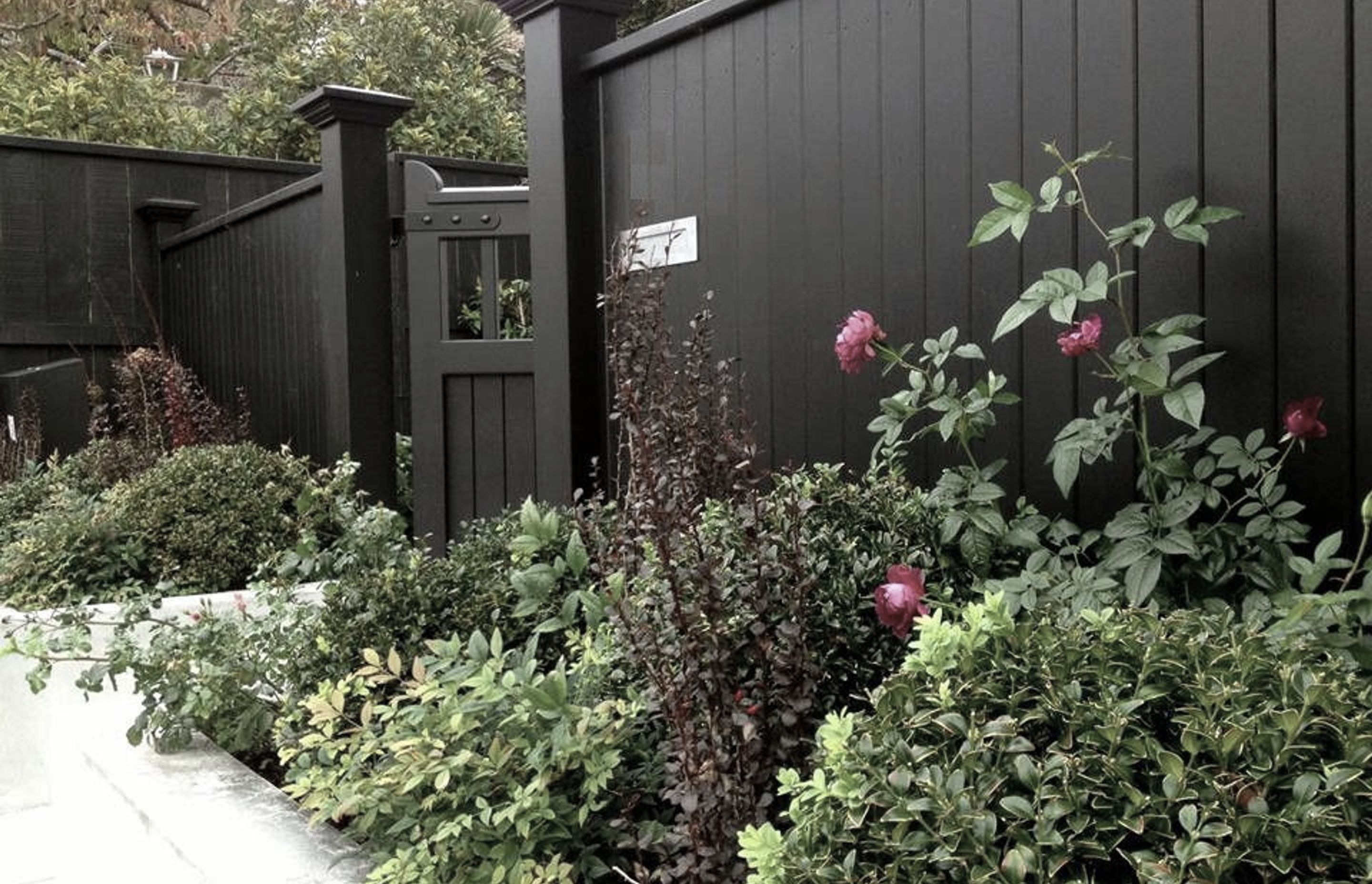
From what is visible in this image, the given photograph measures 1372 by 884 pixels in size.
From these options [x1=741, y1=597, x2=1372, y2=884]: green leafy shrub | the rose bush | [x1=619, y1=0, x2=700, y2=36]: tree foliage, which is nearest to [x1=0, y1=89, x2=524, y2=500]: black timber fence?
the rose bush

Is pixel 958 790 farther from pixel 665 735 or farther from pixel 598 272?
pixel 598 272

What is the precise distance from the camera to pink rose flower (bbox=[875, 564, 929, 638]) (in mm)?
1837

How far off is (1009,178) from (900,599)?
3.50 ft

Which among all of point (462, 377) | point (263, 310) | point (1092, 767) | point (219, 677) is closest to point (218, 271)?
point (263, 310)

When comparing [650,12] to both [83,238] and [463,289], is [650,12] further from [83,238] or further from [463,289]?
[463,289]

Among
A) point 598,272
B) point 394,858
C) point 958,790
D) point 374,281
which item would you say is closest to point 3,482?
point 374,281

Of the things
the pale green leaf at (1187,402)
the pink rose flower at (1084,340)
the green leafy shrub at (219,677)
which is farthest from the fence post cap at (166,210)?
the pale green leaf at (1187,402)

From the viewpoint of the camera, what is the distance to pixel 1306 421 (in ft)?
6.41

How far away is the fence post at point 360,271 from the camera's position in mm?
4703

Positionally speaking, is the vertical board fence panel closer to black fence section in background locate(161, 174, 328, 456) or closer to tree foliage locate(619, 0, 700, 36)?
black fence section in background locate(161, 174, 328, 456)

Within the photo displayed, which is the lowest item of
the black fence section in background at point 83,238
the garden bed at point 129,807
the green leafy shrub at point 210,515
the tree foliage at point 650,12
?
the garden bed at point 129,807

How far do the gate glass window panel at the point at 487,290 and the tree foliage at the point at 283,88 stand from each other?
12.7 feet

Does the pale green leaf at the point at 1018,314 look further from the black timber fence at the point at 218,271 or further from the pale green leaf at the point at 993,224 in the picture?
the black timber fence at the point at 218,271

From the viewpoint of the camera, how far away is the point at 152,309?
7.23 meters
